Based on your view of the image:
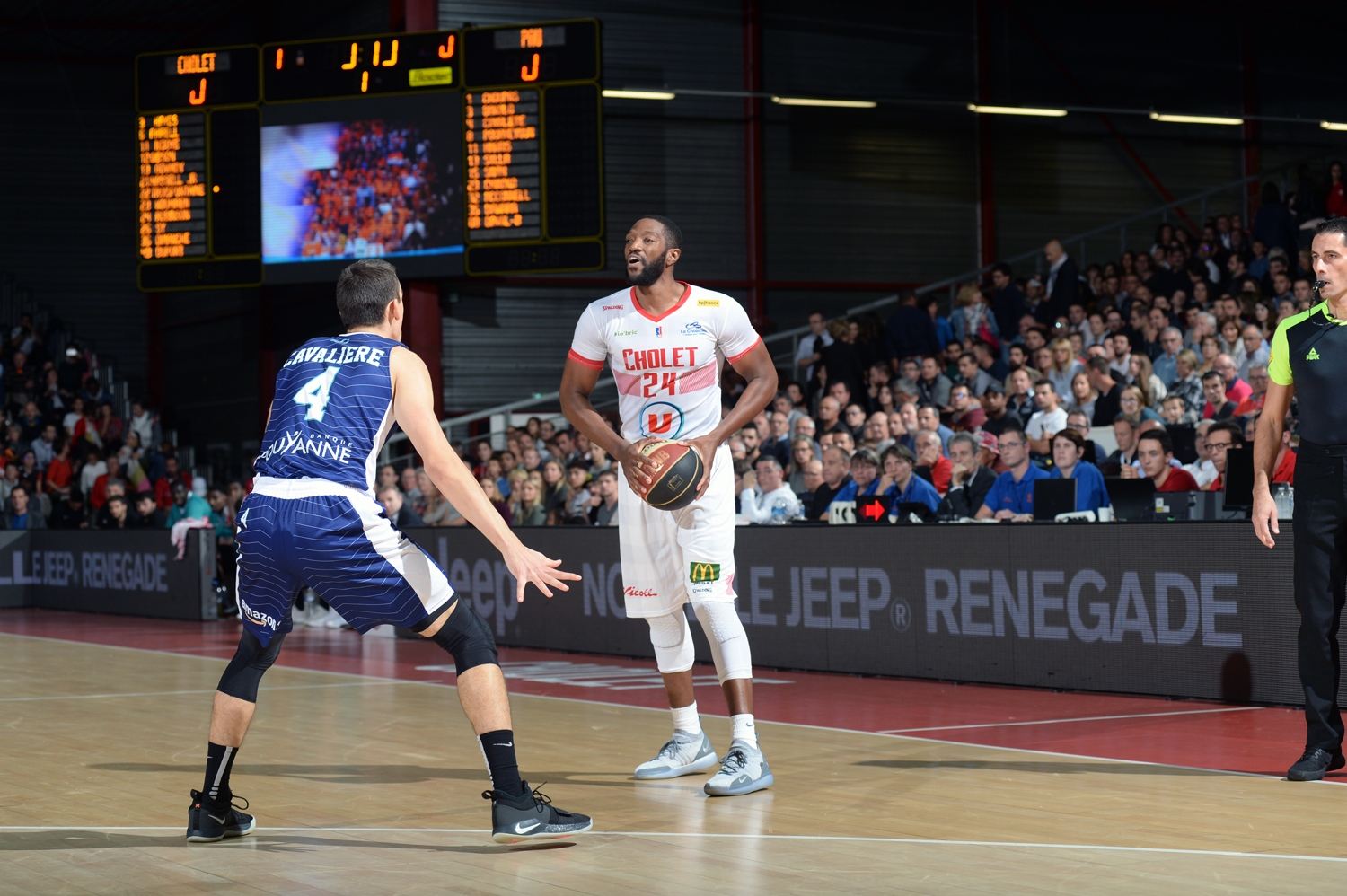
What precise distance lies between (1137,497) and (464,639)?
6305 millimetres

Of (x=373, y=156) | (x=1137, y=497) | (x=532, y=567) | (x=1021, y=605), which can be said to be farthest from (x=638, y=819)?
(x=373, y=156)

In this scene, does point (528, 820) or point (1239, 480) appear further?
point (1239, 480)

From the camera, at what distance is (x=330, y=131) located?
18.2m

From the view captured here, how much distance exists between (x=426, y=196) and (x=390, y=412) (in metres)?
13.1

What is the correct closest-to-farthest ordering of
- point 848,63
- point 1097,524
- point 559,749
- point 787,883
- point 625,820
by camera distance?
point 787,883 → point 625,820 → point 559,749 → point 1097,524 → point 848,63

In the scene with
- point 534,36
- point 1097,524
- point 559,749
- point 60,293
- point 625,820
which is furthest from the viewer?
point 60,293

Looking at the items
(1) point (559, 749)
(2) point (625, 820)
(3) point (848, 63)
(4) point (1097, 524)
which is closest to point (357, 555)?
(2) point (625, 820)

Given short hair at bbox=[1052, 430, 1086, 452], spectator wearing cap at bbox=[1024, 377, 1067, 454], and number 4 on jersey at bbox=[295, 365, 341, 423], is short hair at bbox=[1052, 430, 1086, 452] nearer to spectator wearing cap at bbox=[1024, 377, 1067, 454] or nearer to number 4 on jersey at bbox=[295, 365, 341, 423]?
spectator wearing cap at bbox=[1024, 377, 1067, 454]

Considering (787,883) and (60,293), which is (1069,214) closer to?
(60,293)

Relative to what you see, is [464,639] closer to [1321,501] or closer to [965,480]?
[1321,501]

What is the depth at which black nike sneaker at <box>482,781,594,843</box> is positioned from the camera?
512 centimetres

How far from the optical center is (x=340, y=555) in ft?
16.8

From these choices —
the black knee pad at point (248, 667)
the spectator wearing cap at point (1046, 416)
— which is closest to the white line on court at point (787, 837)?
the black knee pad at point (248, 667)

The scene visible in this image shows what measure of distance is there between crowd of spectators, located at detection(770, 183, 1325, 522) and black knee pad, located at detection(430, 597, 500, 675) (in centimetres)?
565
